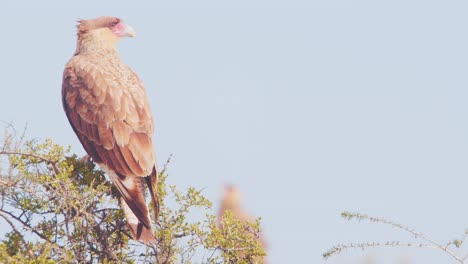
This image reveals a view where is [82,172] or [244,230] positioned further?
[82,172]

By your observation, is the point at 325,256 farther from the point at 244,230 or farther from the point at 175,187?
the point at 175,187

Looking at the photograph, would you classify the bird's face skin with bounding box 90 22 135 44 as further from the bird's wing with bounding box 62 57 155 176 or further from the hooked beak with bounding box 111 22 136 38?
the bird's wing with bounding box 62 57 155 176

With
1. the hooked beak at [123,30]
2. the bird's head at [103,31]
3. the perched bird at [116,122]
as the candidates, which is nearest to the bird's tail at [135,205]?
the perched bird at [116,122]

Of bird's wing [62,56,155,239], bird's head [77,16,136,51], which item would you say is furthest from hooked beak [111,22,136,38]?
bird's wing [62,56,155,239]

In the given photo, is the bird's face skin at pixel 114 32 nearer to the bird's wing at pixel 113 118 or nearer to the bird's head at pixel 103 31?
the bird's head at pixel 103 31

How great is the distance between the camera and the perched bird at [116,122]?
656 cm

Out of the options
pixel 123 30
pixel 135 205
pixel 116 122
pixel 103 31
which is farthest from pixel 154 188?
pixel 123 30

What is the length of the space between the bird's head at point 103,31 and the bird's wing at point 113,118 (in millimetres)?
549

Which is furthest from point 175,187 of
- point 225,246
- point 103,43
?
point 103,43

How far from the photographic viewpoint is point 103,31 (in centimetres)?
876

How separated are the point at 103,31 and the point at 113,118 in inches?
63.6

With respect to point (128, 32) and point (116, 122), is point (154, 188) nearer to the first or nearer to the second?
point (116, 122)

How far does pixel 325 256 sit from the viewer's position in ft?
18.5

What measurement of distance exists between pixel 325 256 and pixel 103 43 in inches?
150
